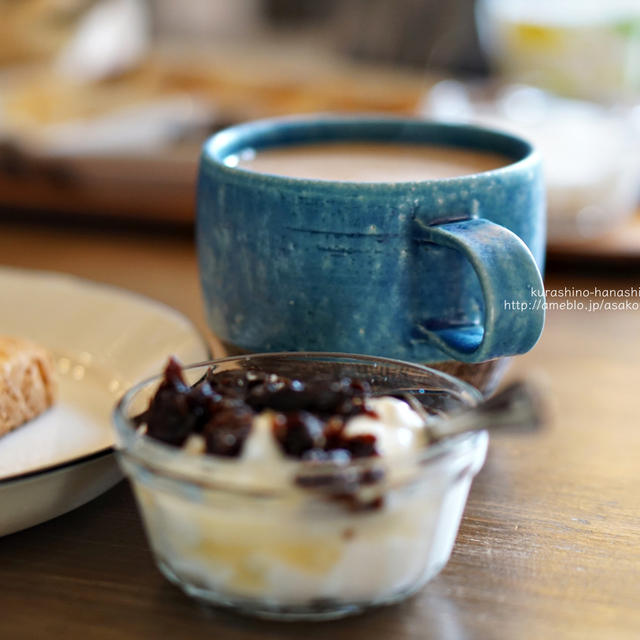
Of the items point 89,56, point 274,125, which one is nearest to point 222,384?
point 274,125

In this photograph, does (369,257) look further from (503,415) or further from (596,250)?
(596,250)

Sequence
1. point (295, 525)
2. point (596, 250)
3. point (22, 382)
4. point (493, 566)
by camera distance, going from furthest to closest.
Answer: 1. point (596, 250)
2. point (22, 382)
3. point (493, 566)
4. point (295, 525)

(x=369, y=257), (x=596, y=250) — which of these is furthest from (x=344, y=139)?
(x=596, y=250)

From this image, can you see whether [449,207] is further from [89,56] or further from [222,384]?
[89,56]

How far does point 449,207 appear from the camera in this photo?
24.1 inches

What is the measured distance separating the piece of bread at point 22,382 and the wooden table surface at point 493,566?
0.37 ft

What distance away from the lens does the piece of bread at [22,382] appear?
2.20ft

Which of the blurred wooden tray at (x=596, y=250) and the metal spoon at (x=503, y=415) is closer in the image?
the metal spoon at (x=503, y=415)

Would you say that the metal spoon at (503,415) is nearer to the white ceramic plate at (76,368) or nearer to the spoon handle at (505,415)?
the spoon handle at (505,415)

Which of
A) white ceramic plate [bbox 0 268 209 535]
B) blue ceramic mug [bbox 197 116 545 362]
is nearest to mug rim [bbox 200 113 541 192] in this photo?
blue ceramic mug [bbox 197 116 545 362]

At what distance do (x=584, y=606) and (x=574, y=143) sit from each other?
82 centimetres

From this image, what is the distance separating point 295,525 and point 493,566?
0.52 ft

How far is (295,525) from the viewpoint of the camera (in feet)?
1.45

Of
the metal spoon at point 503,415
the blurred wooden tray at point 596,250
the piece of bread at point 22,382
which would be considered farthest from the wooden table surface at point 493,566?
the blurred wooden tray at point 596,250
